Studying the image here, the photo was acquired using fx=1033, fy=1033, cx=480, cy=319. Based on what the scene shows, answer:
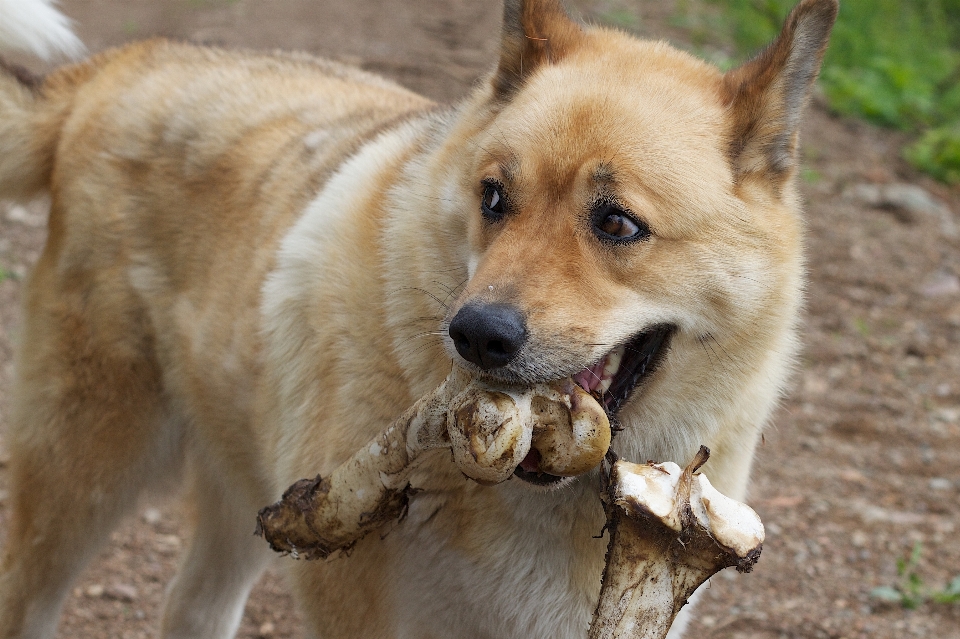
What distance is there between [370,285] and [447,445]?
64 cm

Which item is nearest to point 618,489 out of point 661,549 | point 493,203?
point 661,549

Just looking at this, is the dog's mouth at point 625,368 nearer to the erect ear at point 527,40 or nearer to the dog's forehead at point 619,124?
the dog's forehead at point 619,124

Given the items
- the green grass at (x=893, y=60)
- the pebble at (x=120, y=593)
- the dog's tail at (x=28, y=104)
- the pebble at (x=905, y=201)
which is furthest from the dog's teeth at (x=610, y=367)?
the green grass at (x=893, y=60)

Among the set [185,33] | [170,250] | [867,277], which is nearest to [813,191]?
[867,277]

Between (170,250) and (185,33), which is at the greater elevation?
(170,250)

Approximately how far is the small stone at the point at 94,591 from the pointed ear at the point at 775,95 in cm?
284

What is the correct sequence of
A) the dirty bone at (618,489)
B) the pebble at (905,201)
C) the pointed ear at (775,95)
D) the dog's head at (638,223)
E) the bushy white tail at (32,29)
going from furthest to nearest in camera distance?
the pebble at (905,201) < the bushy white tail at (32,29) < the pointed ear at (775,95) < the dog's head at (638,223) < the dirty bone at (618,489)

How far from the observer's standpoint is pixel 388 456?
2176 mm

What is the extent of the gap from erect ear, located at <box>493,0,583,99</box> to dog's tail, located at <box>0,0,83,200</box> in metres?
1.56

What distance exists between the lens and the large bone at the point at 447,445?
197cm

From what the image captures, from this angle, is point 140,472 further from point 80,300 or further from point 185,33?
point 185,33

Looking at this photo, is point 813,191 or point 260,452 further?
point 813,191

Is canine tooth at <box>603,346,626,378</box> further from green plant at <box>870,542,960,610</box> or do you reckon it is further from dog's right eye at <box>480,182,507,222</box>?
green plant at <box>870,542,960,610</box>

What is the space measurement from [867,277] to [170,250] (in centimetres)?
485
